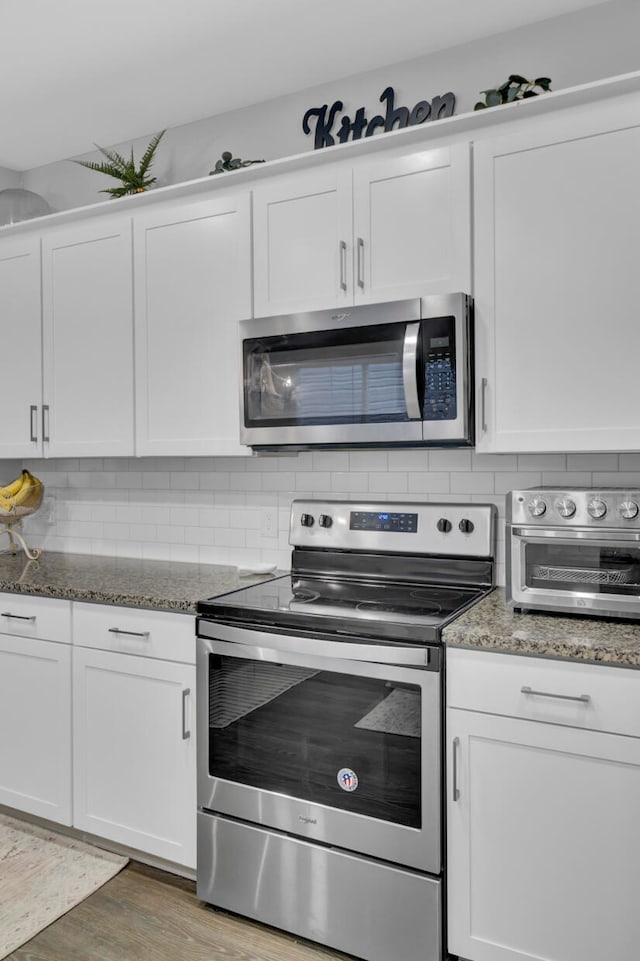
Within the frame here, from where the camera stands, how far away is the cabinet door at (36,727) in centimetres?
240

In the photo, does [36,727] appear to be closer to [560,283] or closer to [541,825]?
[541,825]

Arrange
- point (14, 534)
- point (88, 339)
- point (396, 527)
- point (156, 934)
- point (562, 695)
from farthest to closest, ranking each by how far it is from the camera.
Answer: point (14, 534) → point (88, 339) → point (396, 527) → point (156, 934) → point (562, 695)

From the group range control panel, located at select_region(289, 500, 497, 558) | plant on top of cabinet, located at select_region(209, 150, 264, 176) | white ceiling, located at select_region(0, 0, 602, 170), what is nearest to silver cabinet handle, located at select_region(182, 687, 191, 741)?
range control panel, located at select_region(289, 500, 497, 558)

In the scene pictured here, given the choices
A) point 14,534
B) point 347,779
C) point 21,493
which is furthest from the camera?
point 14,534

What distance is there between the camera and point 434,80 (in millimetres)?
2443

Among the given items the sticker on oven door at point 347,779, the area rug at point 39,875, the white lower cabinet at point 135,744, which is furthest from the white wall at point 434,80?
the area rug at point 39,875

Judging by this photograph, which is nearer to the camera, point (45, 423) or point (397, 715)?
point (397, 715)

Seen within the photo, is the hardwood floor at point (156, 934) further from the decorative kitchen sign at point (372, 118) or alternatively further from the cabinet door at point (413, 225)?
the decorative kitchen sign at point (372, 118)

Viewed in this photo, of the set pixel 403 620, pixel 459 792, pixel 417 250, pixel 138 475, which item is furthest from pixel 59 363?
pixel 459 792

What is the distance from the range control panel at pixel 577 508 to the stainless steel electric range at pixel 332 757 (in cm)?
34

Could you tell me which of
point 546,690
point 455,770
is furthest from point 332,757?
point 546,690

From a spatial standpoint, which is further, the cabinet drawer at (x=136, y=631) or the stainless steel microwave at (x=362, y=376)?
the cabinet drawer at (x=136, y=631)

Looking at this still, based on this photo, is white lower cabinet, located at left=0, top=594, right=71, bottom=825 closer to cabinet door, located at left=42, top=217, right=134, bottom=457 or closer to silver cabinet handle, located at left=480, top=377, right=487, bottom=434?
cabinet door, located at left=42, top=217, right=134, bottom=457

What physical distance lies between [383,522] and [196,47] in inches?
69.1
